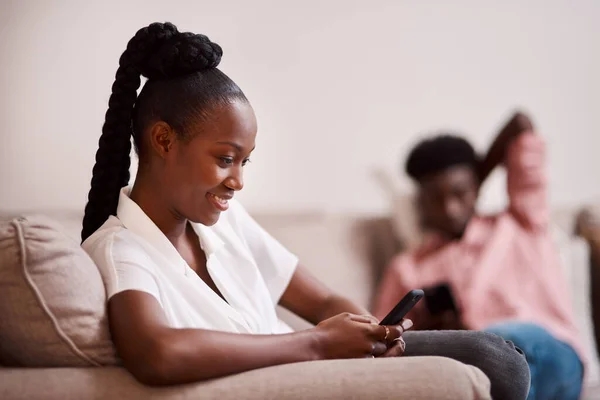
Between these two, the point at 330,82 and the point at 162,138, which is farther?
the point at 330,82

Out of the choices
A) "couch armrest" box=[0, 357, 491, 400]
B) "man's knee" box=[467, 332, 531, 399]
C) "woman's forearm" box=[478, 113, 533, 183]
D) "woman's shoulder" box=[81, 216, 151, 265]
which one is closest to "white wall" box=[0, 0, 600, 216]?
"woman's forearm" box=[478, 113, 533, 183]

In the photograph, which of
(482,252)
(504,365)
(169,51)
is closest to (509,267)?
(482,252)

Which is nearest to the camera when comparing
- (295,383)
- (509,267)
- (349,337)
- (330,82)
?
(295,383)

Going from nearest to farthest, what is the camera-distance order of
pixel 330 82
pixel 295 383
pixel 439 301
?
pixel 295 383 < pixel 439 301 < pixel 330 82

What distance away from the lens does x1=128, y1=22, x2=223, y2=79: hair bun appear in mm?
1117

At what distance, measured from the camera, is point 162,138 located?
1137 millimetres

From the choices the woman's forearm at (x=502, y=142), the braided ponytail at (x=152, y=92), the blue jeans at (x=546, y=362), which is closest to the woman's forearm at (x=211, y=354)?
the braided ponytail at (x=152, y=92)

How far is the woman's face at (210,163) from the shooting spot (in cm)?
112

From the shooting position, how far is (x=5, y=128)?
1.90 m

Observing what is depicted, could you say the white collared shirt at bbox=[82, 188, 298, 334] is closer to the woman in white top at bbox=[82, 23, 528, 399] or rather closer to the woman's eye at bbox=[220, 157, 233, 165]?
the woman in white top at bbox=[82, 23, 528, 399]

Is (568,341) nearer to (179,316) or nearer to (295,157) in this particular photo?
(295,157)

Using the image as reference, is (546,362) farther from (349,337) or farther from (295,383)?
(295,383)

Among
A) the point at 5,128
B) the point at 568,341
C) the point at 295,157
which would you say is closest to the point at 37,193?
the point at 5,128

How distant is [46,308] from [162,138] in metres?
0.30
